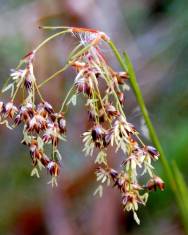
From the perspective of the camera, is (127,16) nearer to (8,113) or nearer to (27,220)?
(27,220)

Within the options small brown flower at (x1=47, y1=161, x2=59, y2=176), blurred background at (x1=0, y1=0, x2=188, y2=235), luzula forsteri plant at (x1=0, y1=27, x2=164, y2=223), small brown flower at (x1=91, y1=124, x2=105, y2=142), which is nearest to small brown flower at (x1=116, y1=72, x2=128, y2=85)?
luzula forsteri plant at (x1=0, y1=27, x2=164, y2=223)

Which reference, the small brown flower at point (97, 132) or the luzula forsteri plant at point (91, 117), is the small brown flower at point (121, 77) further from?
the small brown flower at point (97, 132)

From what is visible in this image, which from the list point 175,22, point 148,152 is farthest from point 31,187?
point 148,152

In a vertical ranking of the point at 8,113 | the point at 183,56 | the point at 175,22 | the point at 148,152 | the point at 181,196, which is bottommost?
the point at 181,196

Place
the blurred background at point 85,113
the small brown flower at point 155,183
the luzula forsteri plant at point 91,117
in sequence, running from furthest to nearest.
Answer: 1. the blurred background at point 85,113
2. the small brown flower at point 155,183
3. the luzula forsteri plant at point 91,117

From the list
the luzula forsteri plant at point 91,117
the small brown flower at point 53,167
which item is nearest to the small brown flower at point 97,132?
the luzula forsteri plant at point 91,117

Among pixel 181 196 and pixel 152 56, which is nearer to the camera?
pixel 181 196

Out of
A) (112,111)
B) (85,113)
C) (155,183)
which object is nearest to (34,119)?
(112,111)

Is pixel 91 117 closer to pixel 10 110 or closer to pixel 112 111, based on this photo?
pixel 112 111

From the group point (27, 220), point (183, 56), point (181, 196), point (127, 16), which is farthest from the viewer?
point (127, 16)
